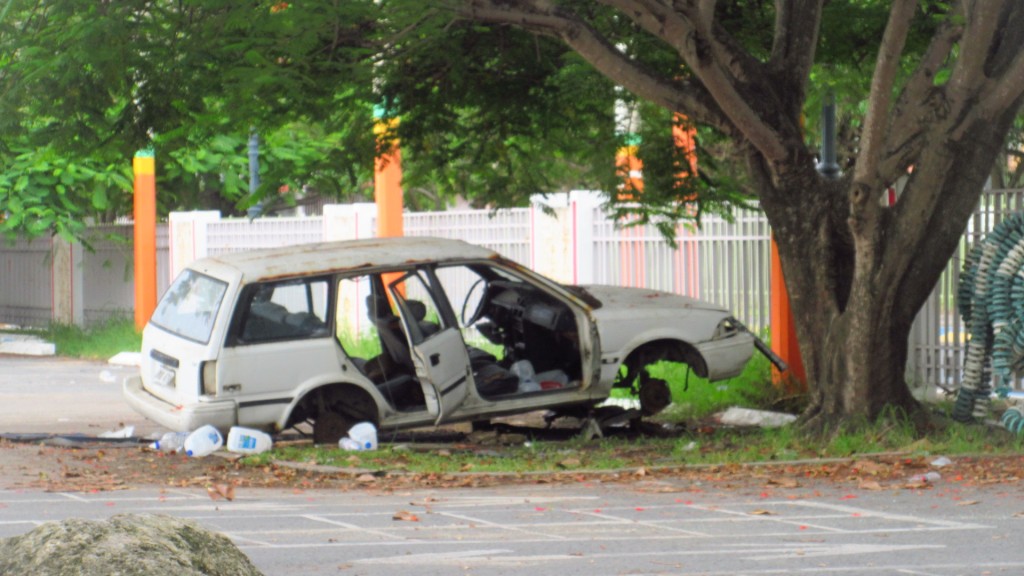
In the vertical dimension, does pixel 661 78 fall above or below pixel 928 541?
above

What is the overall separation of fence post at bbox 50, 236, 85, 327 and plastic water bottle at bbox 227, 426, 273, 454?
57.0 feet

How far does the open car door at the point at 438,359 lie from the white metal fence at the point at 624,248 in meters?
4.82

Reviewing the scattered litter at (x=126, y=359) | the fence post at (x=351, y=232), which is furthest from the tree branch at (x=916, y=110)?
the scattered litter at (x=126, y=359)

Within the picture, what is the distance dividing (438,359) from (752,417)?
353cm

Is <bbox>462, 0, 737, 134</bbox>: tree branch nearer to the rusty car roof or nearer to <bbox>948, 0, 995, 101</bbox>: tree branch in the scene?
<bbox>948, 0, 995, 101</bbox>: tree branch

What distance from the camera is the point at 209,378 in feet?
36.1

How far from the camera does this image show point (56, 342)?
2527 centimetres

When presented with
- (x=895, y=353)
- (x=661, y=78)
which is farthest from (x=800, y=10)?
(x=895, y=353)

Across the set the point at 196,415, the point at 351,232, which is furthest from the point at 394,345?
the point at 351,232

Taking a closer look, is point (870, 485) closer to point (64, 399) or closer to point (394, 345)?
point (394, 345)

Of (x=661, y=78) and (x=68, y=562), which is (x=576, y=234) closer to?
(x=661, y=78)

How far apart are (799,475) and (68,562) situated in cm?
692

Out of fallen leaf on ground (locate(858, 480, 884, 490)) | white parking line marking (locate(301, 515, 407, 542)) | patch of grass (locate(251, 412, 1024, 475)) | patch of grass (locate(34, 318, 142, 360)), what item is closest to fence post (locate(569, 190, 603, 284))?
patch of grass (locate(251, 412, 1024, 475))

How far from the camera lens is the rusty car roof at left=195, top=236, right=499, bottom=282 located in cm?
1139
